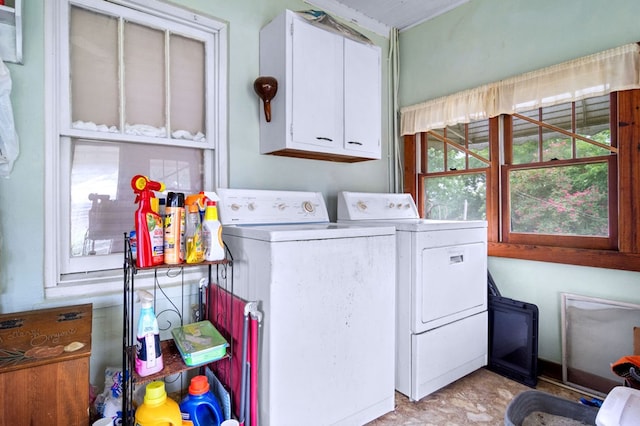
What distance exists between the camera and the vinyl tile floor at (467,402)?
1.73 metres

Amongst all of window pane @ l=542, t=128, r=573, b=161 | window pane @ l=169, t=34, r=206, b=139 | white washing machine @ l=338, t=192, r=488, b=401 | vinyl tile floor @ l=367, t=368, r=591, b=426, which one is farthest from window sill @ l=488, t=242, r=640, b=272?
window pane @ l=169, t=34, r=206, b=139

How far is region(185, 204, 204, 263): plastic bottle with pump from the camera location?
1360 mm

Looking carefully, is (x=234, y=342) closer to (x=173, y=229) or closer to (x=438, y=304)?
(x=173, y=229)

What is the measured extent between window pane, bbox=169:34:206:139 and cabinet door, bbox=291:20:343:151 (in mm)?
579

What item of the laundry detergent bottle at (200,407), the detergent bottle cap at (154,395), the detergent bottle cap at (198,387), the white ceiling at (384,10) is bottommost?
the laundry detergent bottle at (200,407)

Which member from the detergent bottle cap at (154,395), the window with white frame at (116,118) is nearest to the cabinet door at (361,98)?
the window with white frame at (116,118)

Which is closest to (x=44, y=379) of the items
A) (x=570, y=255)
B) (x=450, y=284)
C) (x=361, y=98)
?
(x=450, y=284)

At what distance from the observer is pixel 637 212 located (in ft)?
6.07

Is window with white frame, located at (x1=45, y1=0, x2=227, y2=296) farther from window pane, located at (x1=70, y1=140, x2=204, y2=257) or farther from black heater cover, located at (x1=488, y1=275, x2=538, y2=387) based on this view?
black heater cover, located at (x1=488, y1=275, x2=538, y2=387)

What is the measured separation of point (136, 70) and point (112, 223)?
848 mm

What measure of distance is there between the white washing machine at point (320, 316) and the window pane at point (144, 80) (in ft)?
2.06

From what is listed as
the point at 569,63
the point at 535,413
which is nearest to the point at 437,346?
the point at 535,413

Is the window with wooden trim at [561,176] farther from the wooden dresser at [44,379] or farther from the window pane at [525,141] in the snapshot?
the wooden dresser at [44,379]

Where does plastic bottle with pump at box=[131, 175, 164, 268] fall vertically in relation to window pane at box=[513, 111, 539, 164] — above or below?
below
